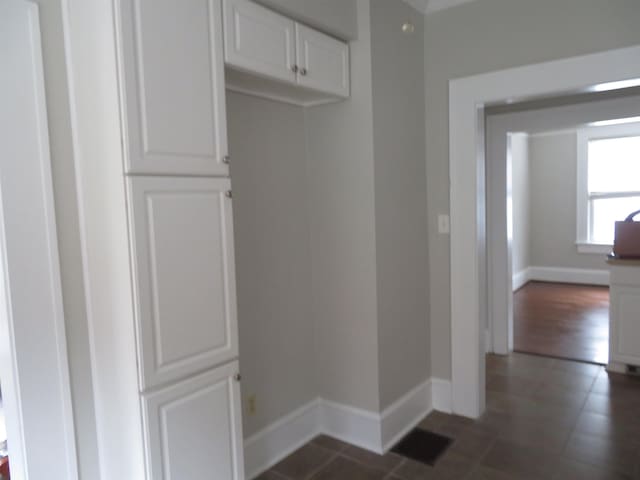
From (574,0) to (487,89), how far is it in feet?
1.88

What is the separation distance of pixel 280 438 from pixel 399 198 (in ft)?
4.84

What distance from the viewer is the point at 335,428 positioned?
8.77 ft

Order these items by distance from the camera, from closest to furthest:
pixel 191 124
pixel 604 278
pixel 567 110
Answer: pixel 191 124
pixel 567 110
pixel 604 278

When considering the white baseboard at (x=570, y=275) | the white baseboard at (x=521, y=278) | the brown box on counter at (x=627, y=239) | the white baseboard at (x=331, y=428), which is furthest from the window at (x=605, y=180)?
the white baseboard at (x=331, y=428)

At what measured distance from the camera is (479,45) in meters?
2.65

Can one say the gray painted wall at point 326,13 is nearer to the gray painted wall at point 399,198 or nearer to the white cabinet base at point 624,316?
the gray painted wall at point 399,198

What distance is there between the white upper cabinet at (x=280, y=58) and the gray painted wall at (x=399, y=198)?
0.23 m

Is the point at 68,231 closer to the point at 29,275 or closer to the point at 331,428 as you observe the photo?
the point at 29,275

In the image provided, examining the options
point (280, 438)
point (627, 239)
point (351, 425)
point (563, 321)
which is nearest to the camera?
point (280, 438)

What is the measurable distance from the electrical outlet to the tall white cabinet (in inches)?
22.4

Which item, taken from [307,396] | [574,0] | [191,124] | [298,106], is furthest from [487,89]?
[307,396]

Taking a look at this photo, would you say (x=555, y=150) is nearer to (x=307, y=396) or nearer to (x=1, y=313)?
(x=307, y=396)

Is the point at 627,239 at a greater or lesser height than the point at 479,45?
lesser

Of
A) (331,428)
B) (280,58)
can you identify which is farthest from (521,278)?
(280,58)
